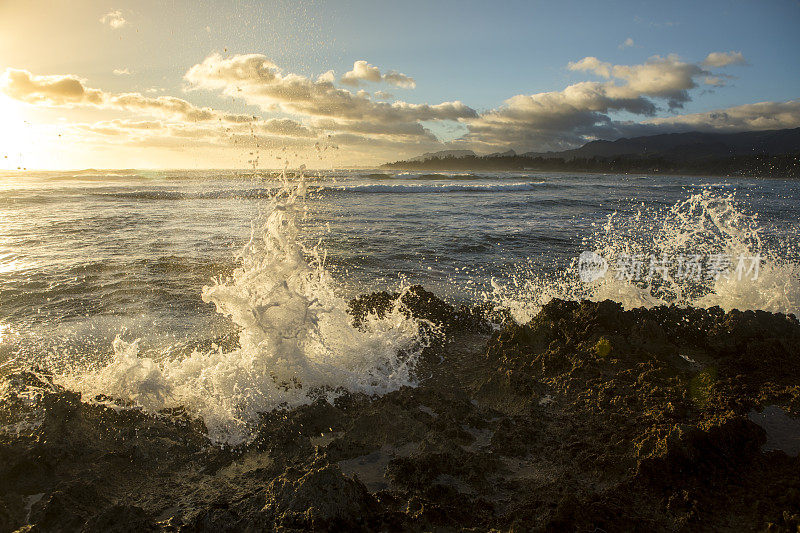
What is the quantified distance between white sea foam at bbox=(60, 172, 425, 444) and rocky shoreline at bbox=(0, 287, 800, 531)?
0.76 ft

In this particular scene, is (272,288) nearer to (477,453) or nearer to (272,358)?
(272,358)

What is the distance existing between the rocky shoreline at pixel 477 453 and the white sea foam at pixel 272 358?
0.76ft

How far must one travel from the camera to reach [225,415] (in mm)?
3945

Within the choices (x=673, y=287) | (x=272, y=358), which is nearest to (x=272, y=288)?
(x=272, y=358)

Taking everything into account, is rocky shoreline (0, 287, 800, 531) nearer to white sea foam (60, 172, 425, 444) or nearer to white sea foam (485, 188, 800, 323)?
white sea foam (60, 172, 425, 444)

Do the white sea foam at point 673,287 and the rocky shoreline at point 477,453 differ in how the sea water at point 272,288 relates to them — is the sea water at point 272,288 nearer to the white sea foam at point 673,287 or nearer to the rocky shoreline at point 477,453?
the white sea foam at point 673,287

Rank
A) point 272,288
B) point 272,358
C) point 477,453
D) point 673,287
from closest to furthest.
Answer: point 477,453 → point 272,358 → point 272,288 → point 673,287

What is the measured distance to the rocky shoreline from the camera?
2.69 metres

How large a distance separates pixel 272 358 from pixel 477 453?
247 centimetres

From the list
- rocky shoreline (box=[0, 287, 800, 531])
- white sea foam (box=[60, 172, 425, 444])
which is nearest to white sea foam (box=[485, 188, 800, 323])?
rocky shoreline (box=[0, 287, 800, 531])

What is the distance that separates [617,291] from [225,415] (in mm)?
6103

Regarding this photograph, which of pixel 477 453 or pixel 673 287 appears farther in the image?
pixel 673 287

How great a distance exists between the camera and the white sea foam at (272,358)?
421cm

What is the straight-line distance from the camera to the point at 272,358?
4730mm
